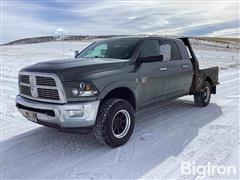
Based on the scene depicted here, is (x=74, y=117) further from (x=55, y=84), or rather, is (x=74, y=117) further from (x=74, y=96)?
(x=55, y=84)

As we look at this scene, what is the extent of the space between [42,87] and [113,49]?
5.99ft

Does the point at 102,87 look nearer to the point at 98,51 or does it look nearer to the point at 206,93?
the point at 98,51

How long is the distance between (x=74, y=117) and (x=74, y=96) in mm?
313

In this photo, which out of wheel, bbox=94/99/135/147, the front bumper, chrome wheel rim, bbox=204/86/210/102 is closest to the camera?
the front bumper

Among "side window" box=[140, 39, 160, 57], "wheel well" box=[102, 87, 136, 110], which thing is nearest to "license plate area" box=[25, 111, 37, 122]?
"wheel well" box=[102, 87, 136, 110]

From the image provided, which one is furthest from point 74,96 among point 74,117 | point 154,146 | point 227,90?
point 227,90

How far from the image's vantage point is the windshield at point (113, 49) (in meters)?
5.40

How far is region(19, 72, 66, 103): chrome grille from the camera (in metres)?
4.27

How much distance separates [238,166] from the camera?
401 centimetres

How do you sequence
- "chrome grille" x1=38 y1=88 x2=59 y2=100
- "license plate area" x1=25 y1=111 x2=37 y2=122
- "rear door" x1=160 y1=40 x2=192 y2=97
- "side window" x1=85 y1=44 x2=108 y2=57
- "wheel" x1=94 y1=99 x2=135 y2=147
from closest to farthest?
1. "chrome grille" x1=38 y1=88 x2=59 y2=100
2. "wheel" x1=94 y1=99 x2=135 y2=147
3. "license plate area" x1=25 y1=111 x2=37 y2=122
4. "side window" x1=85 y1=44 x2=108 y2=57
5. "rear door" x1=160 y1=40 x2=192 y2=97

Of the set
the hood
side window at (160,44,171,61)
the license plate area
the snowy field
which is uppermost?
side window at (160,44,171,61)

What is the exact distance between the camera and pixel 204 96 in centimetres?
767

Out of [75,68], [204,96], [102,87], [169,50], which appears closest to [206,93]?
[204,96]

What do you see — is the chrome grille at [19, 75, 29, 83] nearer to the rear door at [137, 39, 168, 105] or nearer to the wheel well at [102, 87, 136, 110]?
the wheel well at [102, 87, 136, 110]
